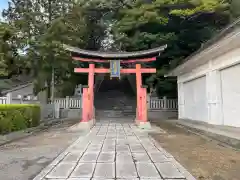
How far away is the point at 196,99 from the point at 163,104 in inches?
229

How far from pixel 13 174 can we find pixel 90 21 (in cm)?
1810

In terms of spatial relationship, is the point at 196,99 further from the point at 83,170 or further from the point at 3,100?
the point at 3,100

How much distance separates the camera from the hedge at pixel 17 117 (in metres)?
7.73

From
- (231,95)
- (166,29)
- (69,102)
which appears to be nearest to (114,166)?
(231,95)

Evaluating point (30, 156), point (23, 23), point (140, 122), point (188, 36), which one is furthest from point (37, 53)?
point (30, 156)

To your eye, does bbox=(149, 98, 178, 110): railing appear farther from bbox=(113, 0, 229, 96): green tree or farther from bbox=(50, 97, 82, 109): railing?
bbox=(50, 97, 82, 109): railing

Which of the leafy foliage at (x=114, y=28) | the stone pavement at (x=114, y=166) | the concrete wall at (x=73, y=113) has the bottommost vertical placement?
the stone pavement at (x=114, y=166)

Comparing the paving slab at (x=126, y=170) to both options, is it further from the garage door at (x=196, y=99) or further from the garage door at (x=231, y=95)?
the garage door at (x=196, y=99)

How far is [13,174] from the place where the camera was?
3770 millimetres

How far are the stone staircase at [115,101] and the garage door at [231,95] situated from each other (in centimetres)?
898

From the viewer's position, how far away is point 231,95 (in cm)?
805

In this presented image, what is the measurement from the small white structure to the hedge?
24.3 ft

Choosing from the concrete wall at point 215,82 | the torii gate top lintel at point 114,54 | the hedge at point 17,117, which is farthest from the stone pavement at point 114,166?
the torii gate top lintel at point 114,54

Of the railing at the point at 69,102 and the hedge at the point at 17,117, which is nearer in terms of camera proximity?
the hedge at the point at 17,117
